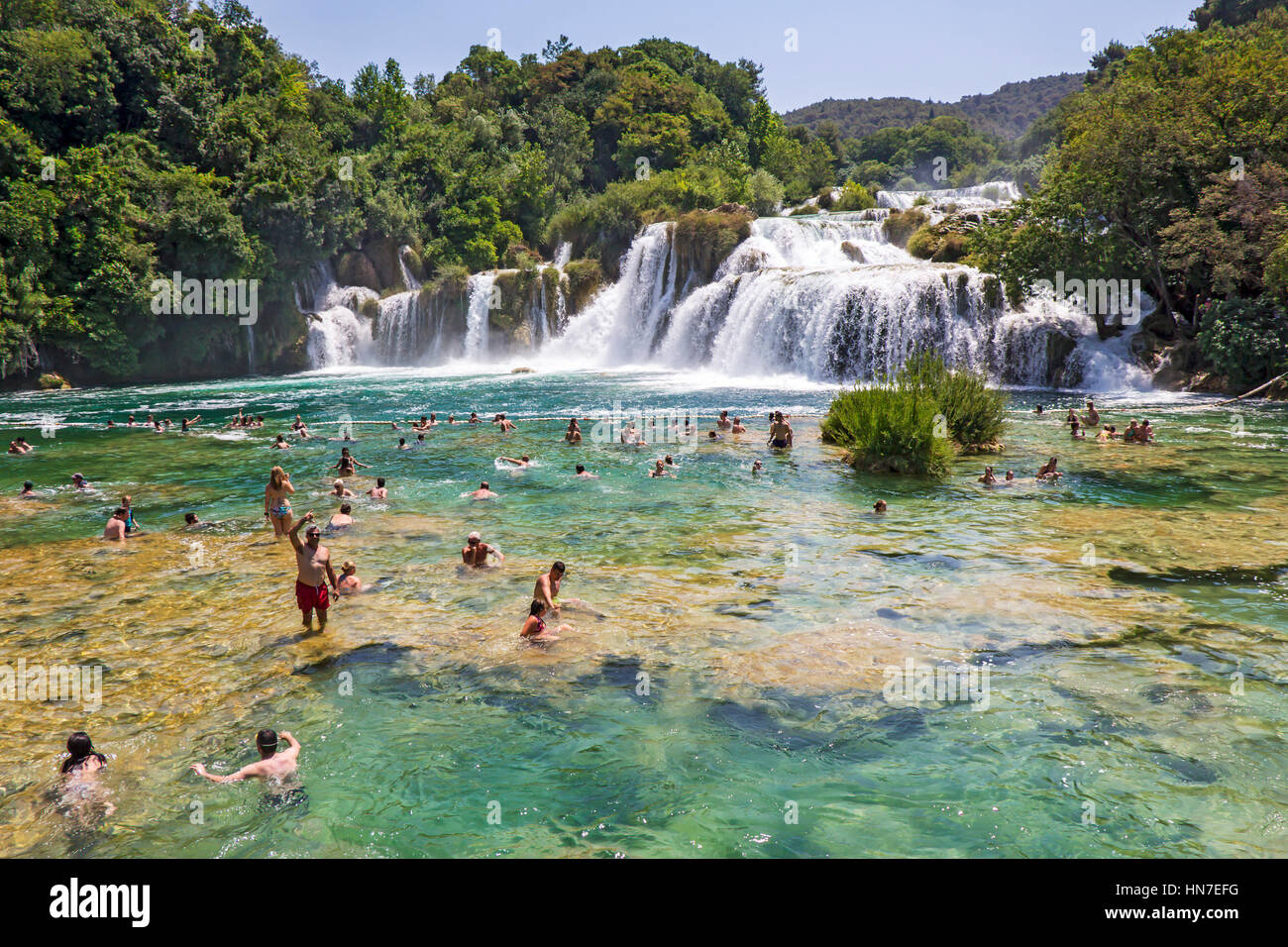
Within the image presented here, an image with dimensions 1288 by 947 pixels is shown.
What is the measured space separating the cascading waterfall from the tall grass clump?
907cm

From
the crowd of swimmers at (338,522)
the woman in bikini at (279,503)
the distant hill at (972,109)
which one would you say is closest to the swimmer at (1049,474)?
the crowd of swimmers at (338,522)

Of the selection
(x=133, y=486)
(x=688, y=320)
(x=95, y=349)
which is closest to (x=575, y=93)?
(x=688, y=320)

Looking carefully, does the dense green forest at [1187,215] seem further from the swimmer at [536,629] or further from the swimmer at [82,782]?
the swimmer at [82,782]

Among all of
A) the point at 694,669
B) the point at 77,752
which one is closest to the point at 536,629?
the point at 694,669

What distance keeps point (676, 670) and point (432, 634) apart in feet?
9.90

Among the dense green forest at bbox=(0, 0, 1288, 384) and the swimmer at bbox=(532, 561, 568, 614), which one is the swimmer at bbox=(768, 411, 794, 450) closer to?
the swimmer at bbox=(532, 561, 568, 614)

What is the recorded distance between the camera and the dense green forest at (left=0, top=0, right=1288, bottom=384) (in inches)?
1131

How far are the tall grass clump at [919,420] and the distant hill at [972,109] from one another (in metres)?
154

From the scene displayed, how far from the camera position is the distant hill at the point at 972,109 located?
160 meters

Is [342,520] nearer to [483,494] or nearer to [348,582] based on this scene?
[483,494]
